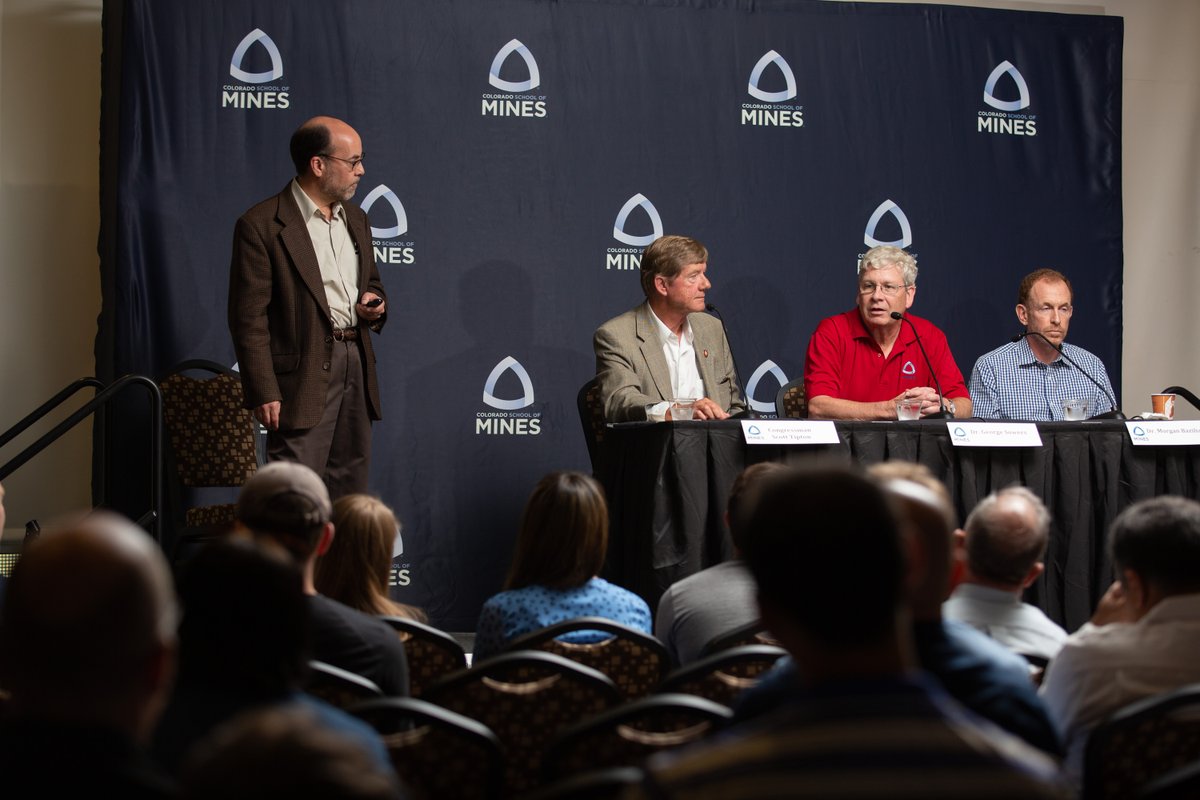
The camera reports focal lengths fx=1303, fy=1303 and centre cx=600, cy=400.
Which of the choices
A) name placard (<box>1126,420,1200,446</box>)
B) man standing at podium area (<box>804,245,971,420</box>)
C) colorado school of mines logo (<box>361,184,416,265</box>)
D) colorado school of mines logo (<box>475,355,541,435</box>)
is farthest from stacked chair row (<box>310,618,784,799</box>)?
colorado school of mines logo (<box>361,184,416,265</box>)

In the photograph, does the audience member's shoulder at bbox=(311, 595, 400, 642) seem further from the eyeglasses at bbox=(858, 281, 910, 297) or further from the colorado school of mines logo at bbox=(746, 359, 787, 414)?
the colorado school of mines logo at bbox=(746, 359, 787, 414)

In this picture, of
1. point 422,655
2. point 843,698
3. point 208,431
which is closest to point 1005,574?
point 422,655

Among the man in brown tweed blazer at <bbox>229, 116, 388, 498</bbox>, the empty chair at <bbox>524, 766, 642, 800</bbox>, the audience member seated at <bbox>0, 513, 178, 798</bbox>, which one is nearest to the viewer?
the audience member seated at <bbox>0, 513, 178, 798</bbox>

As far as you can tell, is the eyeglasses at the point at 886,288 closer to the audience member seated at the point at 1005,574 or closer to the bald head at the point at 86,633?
the audience member seated at the point at 1005,574

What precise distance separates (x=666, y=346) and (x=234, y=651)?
3.63 metres

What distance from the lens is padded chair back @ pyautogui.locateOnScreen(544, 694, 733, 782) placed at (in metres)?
1.58

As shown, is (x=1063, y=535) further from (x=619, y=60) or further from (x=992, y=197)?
(x=619, y=60)

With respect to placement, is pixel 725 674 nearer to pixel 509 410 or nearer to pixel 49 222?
pixel 509 410

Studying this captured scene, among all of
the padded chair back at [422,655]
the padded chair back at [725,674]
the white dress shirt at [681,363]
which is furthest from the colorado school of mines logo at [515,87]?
the padded chair back at [725,674]

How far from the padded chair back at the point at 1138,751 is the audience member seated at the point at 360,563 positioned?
1393 mm

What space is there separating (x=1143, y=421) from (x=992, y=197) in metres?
2.21

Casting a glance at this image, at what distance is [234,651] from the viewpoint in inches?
54.5

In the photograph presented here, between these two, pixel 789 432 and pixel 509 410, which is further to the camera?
pixel 509 410

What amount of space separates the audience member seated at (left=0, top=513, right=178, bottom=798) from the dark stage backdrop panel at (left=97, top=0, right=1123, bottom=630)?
4415 mm
